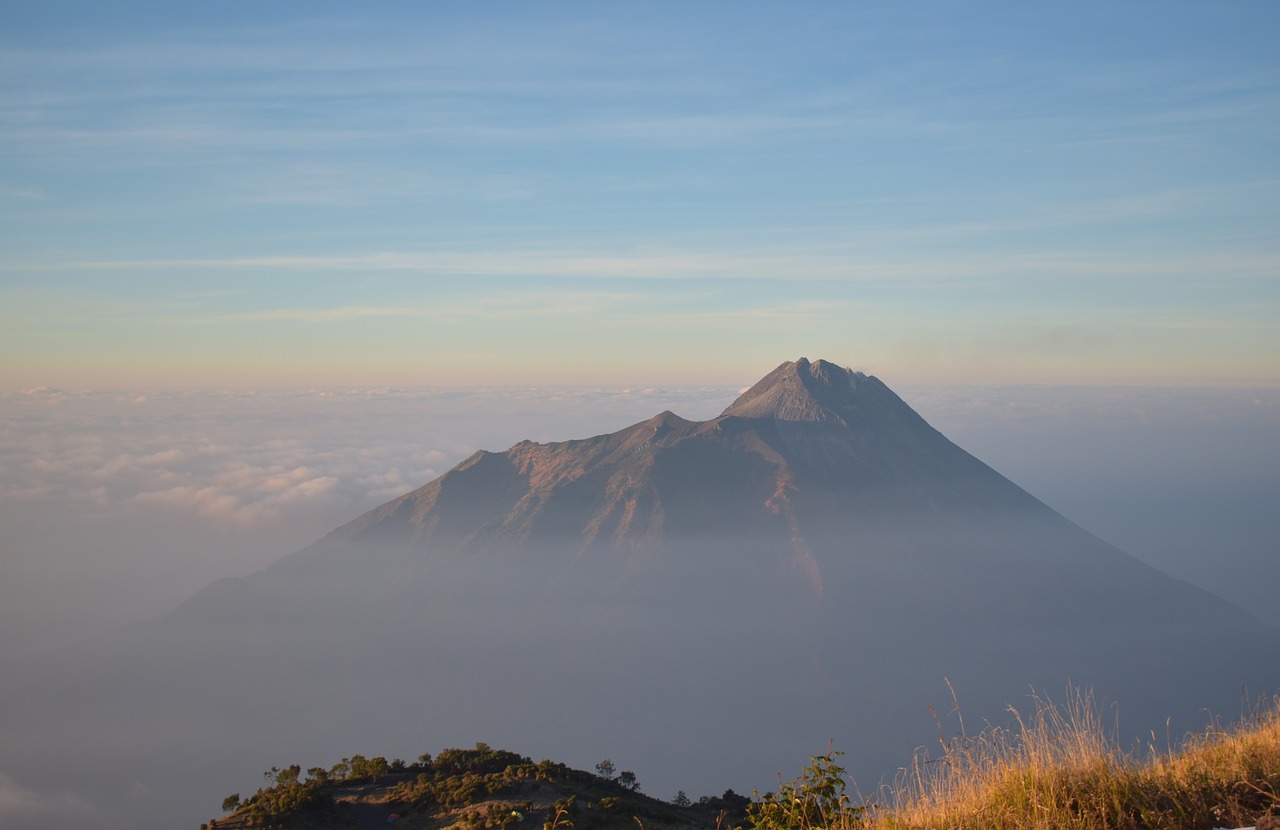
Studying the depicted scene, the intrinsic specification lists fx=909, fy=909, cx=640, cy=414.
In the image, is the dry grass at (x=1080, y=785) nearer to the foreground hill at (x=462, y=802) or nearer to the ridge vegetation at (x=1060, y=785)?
the ridge vegetation at (x=1060, y=785)

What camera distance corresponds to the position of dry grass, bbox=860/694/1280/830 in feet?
24.5

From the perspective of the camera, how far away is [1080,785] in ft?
25.6

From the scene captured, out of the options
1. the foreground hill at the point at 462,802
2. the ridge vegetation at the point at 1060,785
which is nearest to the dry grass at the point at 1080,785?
the ridge vegetation at the point at 1060,785

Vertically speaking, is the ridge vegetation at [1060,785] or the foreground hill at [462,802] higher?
the ridge vegetation at [1060,785]

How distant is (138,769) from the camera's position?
19162 centimetres

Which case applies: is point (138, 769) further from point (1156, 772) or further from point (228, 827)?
point (1156, 772)

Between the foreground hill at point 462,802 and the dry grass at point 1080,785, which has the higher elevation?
the dry grass at point 1080,785

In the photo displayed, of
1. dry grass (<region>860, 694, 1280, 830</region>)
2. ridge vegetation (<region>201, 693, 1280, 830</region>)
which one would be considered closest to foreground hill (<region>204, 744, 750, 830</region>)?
ridge vegetation (<region>201, 693, 1280, 830</region>)

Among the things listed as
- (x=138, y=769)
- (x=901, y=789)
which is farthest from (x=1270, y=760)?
(x=138, y=769)

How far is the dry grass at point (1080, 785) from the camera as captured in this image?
7.48m

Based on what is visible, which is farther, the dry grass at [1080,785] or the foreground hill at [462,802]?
the foreground hill at [462,802]

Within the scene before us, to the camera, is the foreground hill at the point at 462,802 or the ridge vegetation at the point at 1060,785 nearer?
the ridge vegetation at the point at 1060,785

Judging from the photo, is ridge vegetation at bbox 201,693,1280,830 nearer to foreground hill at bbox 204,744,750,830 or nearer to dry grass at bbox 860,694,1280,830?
dry grass at bbox 860,694,1280,830

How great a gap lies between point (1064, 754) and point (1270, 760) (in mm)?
1892
